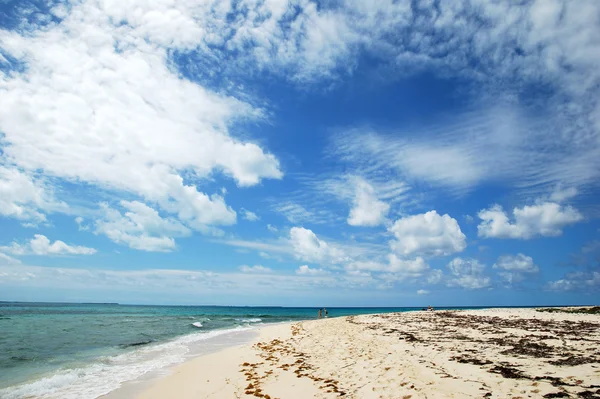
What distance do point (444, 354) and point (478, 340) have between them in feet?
16.6

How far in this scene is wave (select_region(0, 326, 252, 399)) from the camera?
12.1m

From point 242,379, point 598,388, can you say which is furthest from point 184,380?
point 598,388

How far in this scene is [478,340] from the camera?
17.5 meters

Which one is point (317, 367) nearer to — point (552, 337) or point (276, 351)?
point (276, 351)

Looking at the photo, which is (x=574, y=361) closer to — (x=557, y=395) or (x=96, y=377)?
(x=557, y=395)

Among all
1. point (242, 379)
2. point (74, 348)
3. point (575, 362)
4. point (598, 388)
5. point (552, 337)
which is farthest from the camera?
point (74, 348)

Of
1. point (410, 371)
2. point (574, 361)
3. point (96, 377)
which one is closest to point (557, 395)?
point (410, 371)

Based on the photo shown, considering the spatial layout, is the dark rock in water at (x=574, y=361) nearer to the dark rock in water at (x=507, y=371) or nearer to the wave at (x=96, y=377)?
the dark rock in water at (x=507, y=371)

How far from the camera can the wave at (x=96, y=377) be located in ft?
39.6

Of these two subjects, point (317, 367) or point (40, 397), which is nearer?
point (40, 397)

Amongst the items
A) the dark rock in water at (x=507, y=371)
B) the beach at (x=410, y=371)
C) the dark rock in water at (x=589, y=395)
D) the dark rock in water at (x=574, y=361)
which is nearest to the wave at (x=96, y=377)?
the beach at (x=410, y=371)

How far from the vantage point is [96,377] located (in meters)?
14.5

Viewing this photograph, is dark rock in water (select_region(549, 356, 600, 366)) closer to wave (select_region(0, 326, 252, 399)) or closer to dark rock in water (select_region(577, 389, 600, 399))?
dark rock in water (select_region(577, 389, 600, 399))

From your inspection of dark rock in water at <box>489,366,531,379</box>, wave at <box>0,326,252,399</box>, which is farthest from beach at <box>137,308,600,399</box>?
wave at <box>0,326,252,399</box>
